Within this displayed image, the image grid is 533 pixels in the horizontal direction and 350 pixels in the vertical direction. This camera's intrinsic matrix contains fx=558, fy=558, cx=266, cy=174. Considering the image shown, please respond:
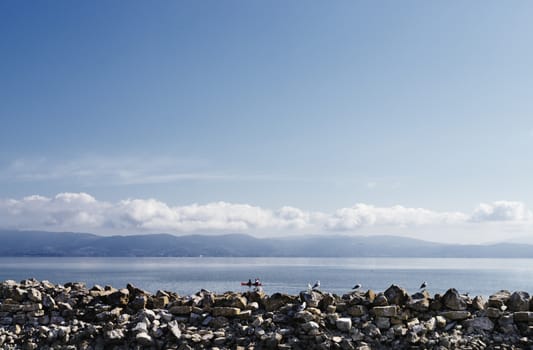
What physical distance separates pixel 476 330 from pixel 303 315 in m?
4.34

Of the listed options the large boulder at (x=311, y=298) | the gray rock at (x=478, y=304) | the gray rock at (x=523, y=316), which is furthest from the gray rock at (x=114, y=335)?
the gray rock at (x=523, y=316)

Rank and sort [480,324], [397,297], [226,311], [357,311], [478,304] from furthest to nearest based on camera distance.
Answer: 1. [397,297]
2. [226,311]
3. [478,304]
4. [357,311]
5. [480,324]

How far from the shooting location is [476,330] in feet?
45.9

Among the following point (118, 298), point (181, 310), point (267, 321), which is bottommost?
point (267, 321)

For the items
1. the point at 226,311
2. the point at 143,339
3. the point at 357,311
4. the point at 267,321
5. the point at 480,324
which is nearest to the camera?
the point at 143,339

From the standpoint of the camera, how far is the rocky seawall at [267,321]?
45.0ft

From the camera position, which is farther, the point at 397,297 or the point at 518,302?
the point at 397,297

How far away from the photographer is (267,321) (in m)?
14.5

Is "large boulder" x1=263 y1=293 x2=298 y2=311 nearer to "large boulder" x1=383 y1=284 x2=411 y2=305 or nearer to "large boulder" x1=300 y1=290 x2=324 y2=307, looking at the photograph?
"large boulder" x1=300 y1=290 x2=324 y2=307

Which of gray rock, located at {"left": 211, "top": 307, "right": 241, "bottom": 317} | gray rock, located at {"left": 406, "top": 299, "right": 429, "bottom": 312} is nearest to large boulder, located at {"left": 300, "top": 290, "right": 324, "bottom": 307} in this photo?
gray rock, located at {"left": 211, "top": 307, "right": 241, "bottom": 317}

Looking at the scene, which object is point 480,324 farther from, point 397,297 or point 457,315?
point 397,297

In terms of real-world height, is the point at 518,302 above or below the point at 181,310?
above

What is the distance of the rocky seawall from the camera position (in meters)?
13.7

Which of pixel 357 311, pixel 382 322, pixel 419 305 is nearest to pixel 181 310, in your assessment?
pixel 357 311
